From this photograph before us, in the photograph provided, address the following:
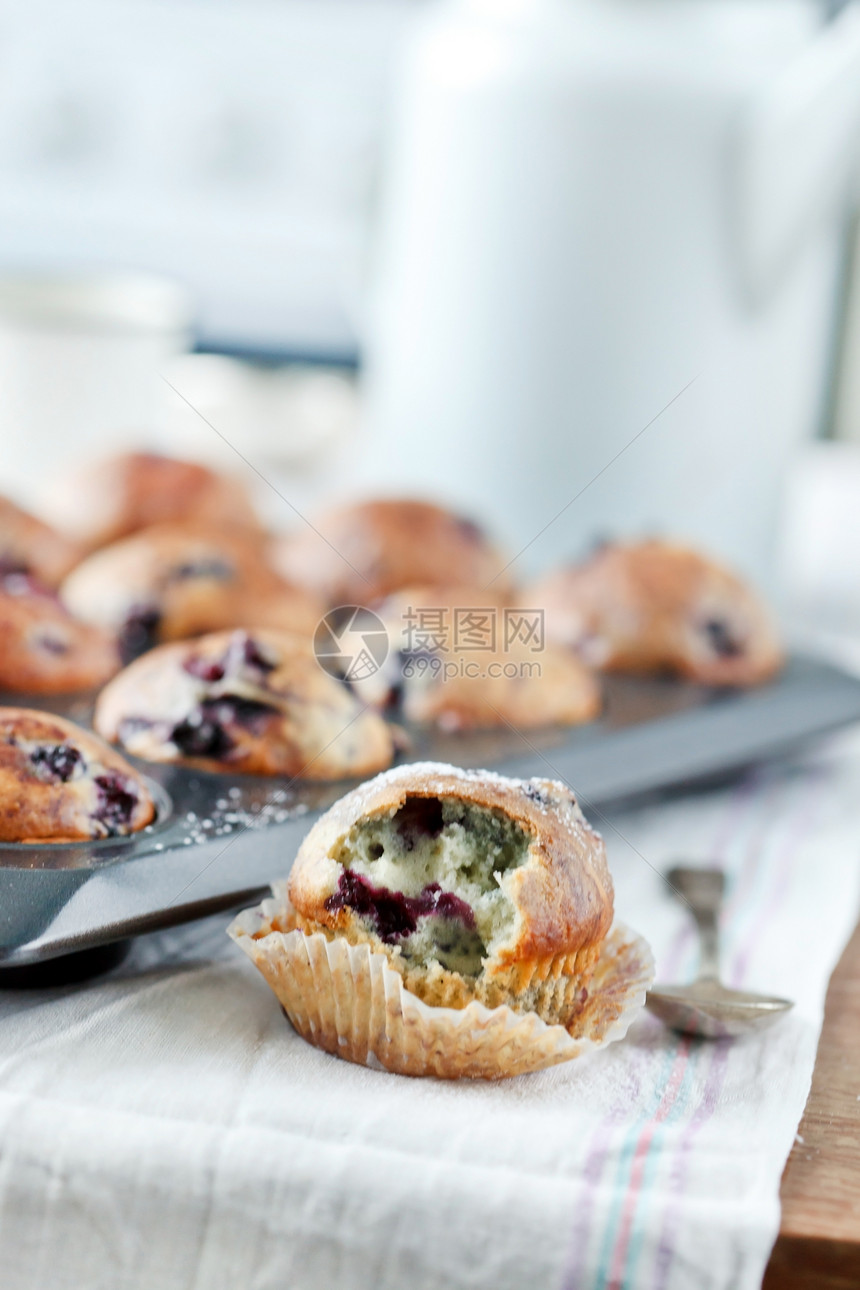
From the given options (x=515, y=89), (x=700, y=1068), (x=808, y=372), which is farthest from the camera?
(x=808, y=372)

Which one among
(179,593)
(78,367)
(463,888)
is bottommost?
→ (463,888)

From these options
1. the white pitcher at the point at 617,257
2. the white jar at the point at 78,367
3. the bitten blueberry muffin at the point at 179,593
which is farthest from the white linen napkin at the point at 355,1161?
the white pitcher at the point at 617,257

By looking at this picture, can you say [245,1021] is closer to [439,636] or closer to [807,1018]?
[807,1018]

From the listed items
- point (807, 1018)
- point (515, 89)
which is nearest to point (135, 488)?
point (515, 89)

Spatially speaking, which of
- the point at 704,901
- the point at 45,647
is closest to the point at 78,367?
the point at 45,647

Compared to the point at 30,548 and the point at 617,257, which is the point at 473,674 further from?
the point at 617,257

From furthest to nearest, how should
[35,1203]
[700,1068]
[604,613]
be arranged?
[604,613], [700,1068], [35,1203]
